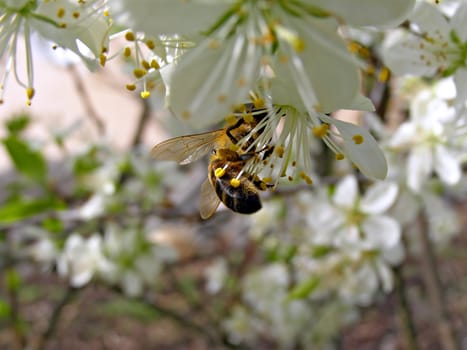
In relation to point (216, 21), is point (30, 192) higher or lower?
lower

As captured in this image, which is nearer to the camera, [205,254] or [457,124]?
[457,124]

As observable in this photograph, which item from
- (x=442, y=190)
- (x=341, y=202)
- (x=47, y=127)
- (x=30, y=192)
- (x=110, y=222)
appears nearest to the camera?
(x=341, y=202)

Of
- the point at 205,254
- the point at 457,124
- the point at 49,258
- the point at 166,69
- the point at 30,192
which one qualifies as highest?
the point at 166,69

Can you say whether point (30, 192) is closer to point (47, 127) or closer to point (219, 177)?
point (47, 127)

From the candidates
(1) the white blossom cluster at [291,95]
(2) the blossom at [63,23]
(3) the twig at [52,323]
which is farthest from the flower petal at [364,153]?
(3) the twig at [52,323]

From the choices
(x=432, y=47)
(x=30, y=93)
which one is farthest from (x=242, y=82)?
(x=432, y=47)

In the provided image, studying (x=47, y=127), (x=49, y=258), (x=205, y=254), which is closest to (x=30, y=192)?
(x=205, y=254)
